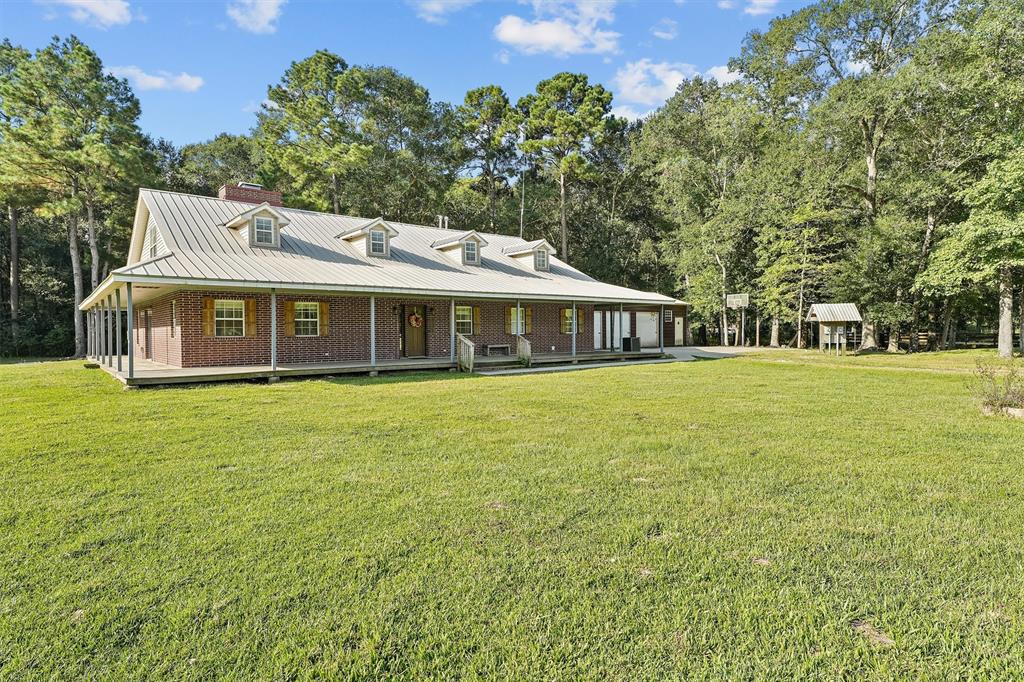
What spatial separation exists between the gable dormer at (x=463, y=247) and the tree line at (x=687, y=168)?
13422 mm

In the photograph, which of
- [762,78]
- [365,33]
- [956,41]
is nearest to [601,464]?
[365,33]

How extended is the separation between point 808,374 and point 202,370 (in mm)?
15139

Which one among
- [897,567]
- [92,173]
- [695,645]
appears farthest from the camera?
[92,173]

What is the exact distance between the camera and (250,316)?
1377 cm

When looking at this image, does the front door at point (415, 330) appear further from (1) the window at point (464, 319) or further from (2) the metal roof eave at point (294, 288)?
(2) the metal roof eave at point (294, 288)

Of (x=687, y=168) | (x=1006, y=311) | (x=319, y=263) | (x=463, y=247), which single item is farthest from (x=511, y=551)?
(x=687, y=168)

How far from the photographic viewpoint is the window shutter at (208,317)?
43.4 feet

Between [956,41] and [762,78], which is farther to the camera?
[762,78]

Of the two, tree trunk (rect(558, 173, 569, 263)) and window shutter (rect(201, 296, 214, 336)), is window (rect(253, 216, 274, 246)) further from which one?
tree trunk (rect(558, 173, 569, 263))

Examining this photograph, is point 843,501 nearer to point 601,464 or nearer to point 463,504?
point 601,464

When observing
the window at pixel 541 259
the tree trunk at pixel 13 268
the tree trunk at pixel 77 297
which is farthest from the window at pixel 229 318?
the tree trunk at pixel 13 268

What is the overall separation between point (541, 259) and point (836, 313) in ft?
39.3

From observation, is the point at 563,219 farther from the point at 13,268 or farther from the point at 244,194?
the point at 13,268

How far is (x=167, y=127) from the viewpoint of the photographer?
31.5 m
